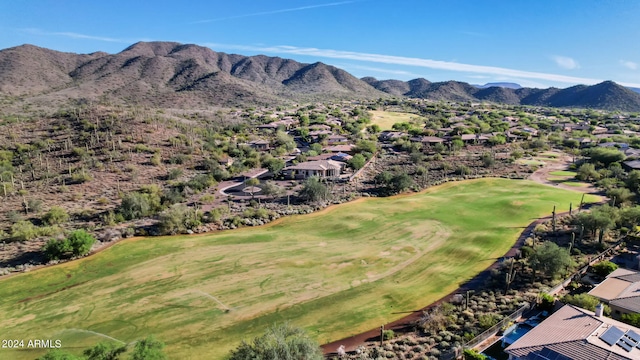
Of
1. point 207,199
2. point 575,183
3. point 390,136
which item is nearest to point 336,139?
point 390,136

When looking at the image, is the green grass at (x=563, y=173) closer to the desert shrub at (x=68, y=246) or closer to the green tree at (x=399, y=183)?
the green tree at (x=399, y=183)

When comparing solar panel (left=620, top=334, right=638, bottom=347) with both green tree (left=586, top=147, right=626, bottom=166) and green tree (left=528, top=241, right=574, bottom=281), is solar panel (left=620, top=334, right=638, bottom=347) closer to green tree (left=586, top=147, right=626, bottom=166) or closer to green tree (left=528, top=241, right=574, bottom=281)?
green tree (left=528, top=241, right=574, bottom=281)

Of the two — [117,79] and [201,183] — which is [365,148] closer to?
[201,183]

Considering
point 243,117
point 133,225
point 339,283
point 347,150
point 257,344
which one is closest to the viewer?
point 257,344

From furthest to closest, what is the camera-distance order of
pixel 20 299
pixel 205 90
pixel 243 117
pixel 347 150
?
pixel 205 90 → pixel 243 117 → pixel 347 150 → pixel 20 299

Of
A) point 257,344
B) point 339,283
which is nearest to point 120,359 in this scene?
point 257,344

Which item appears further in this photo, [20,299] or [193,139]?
[193,139]

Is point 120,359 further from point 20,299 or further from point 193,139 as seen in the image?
point 193,139
